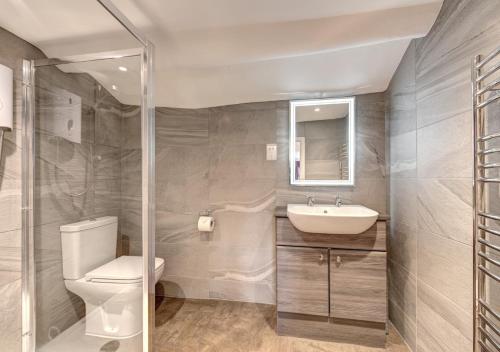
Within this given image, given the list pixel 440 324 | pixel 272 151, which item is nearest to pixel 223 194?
pixel 272 151

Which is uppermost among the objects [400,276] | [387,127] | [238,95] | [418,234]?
[238,95]

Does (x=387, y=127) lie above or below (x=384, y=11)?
below

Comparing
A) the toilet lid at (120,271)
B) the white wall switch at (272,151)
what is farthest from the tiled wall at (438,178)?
the toilet lid at (120,271)

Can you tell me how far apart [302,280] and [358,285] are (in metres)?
0.36

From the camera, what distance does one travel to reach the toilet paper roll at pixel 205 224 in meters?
2.12

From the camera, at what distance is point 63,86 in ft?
5.00

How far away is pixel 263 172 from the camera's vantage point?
7.13 ft

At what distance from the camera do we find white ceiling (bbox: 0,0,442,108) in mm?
1220

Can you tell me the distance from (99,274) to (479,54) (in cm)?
232

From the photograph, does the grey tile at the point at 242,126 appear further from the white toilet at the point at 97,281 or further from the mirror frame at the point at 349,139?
the white toilet at the point at 97,281

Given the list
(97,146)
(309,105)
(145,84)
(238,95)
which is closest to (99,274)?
(97,146)

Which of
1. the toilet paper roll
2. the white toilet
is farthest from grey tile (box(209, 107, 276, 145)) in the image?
the white toilet

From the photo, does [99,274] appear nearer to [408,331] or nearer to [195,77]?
[195,77]

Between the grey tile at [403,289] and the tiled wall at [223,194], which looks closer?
the grey tile at [403,289]
